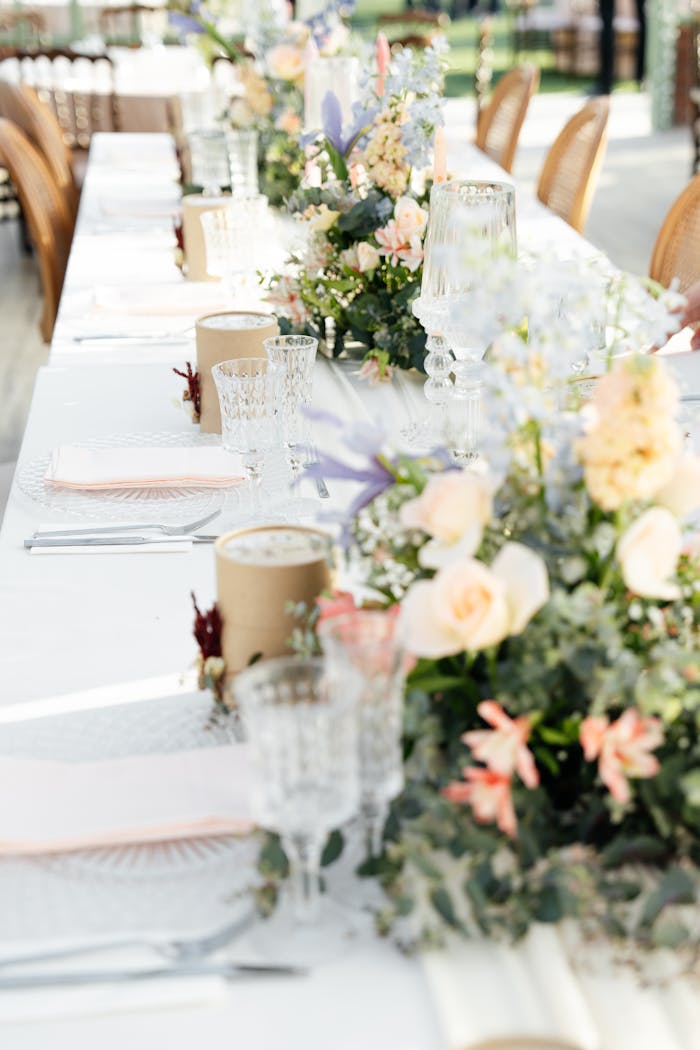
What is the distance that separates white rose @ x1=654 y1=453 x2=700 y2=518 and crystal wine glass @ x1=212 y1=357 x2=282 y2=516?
0.66 meters

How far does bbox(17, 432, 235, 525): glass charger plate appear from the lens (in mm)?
1617

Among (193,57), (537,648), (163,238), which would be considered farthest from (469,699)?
(193,57)

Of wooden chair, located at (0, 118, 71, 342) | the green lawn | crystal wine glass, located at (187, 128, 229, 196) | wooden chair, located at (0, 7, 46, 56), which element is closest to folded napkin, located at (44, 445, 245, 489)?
crystal wine glass, located at (187, 128, 229, 196)

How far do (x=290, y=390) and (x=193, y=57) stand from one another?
5.27 m

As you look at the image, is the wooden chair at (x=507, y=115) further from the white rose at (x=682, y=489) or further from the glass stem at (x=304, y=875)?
the glass stem at (x=304, y=875)

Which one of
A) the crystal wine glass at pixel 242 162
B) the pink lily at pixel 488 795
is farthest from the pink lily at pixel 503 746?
the crystal wine glass at pixel 242 162

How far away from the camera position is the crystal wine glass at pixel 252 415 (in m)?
1.55

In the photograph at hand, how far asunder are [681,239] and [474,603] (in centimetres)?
208

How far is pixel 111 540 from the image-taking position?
1.54 metres

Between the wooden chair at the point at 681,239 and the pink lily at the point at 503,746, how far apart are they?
2.03 metres

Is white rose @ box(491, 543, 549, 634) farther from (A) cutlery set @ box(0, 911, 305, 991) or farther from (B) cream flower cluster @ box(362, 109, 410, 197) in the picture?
(B) cream flower cluster @ box(362, 109, 410, 197)

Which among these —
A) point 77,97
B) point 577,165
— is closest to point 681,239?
point 577,165

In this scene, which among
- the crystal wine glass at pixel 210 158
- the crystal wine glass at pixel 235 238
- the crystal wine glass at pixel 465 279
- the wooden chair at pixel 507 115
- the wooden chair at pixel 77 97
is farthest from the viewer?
the wooden chair at pixel 77 97

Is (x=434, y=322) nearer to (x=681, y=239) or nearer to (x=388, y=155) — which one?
(x=388, y=155)
